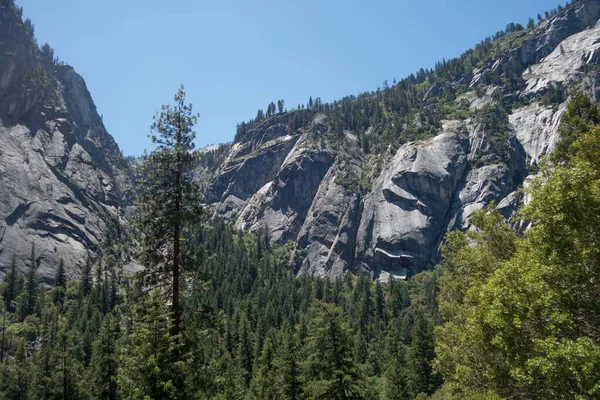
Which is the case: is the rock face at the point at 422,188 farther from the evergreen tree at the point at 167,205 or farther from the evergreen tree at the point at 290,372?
the evergreen tree at the point at 167,205

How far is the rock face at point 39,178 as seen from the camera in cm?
13225

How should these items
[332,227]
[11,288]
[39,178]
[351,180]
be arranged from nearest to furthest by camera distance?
[11,288] < [39,178] < [332,227] < [351,180]

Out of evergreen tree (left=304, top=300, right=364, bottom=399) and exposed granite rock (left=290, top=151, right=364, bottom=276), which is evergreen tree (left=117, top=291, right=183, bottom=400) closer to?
A: evergreen tree (left=304, top=300, right=364, bottom=399)

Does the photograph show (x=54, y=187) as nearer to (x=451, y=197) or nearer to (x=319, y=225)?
(x=319, y=225)

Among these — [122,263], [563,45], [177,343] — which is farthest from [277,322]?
[563,45]

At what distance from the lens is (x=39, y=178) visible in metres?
154

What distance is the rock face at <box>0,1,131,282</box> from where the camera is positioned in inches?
5207

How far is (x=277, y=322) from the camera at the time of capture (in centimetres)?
9156

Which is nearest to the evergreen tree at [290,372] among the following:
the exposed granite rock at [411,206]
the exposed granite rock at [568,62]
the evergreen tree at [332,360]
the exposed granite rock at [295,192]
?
the evergreen tree at [332,360]

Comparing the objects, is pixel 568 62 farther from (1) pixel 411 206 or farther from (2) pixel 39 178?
(2) pixel 39 178

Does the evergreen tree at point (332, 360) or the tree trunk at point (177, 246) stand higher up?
the tree trunk at point (177, 246)

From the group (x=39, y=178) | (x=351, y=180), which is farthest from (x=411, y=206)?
(x=39, y=178)

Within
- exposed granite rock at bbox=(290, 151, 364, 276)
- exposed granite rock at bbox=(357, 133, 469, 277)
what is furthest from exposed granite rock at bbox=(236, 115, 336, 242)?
exposed granite rock at bbox=(357, 133, 469, 277)

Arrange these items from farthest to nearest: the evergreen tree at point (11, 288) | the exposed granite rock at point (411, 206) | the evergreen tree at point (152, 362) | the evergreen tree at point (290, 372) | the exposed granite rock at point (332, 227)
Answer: the exposed granite rock at point (332, 227)
the exposed granite rock at point (411, 206)
the evergreen tree at point (11, 288)
the evergreen tree at point (290, 372)
the evergreen tree at point (152, 362)
